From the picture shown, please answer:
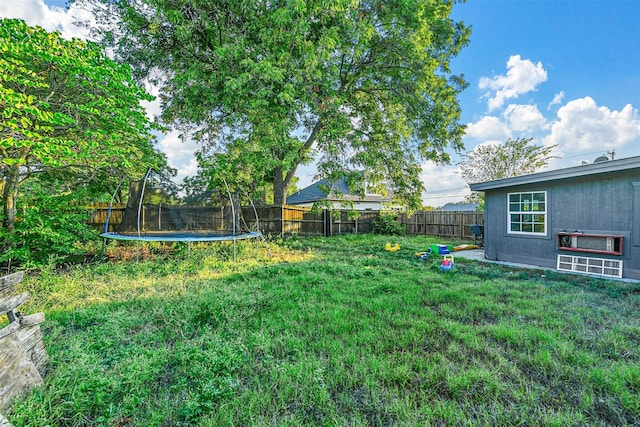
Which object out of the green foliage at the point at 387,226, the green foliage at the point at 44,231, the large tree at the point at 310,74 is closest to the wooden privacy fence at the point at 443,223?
the green foliage at the point at 387,226

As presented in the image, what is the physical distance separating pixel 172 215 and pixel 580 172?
9.25 metres

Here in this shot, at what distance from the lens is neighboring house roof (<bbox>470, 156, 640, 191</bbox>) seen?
4.82 meters

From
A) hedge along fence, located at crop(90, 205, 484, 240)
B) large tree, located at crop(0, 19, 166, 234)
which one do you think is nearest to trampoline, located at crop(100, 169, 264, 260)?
large tree, located at crop(0, 19, 166, 234)

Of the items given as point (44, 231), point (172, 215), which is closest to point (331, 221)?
point (172, 215)

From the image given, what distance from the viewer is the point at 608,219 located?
17.4 ft

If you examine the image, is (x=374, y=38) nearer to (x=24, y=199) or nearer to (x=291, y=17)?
(x=291, y=17)

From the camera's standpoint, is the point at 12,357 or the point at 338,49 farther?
the point at 338,49

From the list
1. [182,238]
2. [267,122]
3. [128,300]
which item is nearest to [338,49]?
[267,122]

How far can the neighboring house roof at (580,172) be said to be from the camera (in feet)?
15.8

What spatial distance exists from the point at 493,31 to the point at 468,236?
8.10m

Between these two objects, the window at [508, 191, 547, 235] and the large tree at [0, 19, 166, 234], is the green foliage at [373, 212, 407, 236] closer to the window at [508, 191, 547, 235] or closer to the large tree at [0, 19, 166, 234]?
the window at [508, 191, 547, 235]

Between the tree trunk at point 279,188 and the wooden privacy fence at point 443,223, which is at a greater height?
the tree trunk at point 279,188

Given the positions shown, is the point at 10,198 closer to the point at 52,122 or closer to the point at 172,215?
the point at 52,122

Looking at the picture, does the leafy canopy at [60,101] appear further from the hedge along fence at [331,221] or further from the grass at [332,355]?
the hedge along fence at [331,221]
